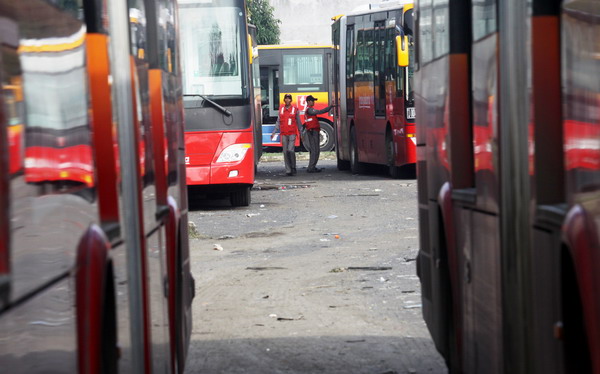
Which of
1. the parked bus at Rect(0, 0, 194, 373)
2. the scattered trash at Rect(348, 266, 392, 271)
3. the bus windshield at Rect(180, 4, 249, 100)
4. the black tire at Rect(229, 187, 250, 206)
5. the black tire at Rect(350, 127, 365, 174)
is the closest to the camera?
the parked bus at Rect(0, 0, 194, 373)

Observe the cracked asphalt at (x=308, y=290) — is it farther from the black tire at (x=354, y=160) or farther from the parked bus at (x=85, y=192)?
the black tire at (x=354, y=160)

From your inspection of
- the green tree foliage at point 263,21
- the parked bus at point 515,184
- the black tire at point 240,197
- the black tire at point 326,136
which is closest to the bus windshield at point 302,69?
the black tire at point 326,136

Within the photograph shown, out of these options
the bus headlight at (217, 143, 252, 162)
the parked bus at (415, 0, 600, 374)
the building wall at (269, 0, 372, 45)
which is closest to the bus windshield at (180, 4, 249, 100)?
the bus headlight at (217, 143, 252, 162)

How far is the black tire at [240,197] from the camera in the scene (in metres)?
19.6

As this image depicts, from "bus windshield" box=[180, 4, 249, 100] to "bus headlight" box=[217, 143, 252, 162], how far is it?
75 cm

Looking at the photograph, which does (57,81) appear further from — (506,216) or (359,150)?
(359,150)

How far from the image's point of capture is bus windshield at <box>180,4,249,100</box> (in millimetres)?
17953

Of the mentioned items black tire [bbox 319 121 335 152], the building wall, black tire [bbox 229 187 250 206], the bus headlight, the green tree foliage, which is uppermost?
the building wall

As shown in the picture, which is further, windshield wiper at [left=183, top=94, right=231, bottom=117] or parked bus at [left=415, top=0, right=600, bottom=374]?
windshield wiper at [left=183, top=94, right=231, bottom=117]

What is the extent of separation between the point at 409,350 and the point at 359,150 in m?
21.4

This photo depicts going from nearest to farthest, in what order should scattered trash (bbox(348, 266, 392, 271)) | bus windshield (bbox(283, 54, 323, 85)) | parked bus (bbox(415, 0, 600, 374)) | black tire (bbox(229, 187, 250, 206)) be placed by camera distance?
parked bus (bbox(415, 0, 600, 374)) < scattered trash (bbox(348, 266, 392, 271)) < black tire (bbox(229, 187, 250, 206)) < bus windshield (bbox(283, 54, 323, 85))

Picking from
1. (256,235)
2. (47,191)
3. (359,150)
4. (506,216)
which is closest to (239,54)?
(256,235)

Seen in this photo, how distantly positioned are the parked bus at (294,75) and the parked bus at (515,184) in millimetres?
35730

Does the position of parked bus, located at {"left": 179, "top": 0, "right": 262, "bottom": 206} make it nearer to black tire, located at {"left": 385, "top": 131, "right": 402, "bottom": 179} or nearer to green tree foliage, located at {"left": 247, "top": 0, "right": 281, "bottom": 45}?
black tire, located at {"left": 385, "top": 131, "right": 402, "bottom": 179}
